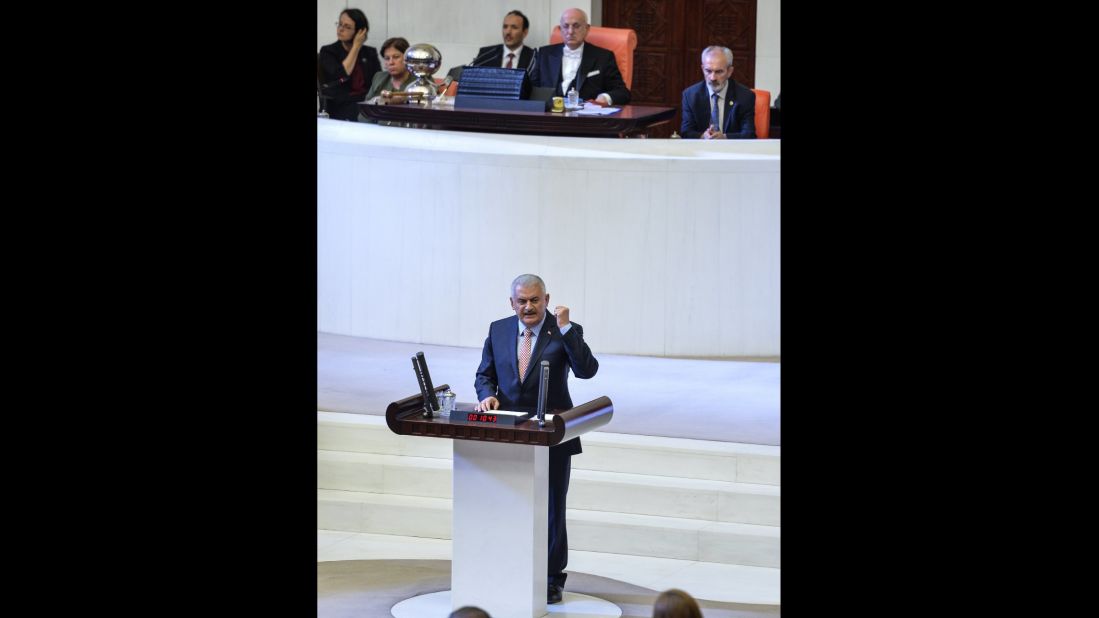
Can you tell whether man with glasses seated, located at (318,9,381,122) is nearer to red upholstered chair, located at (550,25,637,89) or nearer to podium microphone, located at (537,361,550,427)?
red upholstered chair, located at (550,25,637,89)

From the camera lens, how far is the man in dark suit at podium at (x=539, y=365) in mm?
6535

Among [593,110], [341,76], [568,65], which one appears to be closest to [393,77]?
[568,65]

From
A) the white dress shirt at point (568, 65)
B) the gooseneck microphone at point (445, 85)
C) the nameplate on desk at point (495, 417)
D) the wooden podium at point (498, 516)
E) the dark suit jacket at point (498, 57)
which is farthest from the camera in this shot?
the dark suit jacket at point (498, 57)

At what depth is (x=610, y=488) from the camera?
770 centimetres

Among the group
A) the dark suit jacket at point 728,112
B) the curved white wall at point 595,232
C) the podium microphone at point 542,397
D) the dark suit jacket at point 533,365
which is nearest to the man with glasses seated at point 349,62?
the curved white wall at point 595,232

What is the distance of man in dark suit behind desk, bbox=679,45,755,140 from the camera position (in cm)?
1003

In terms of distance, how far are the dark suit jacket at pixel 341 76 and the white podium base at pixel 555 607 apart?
19.2 feet

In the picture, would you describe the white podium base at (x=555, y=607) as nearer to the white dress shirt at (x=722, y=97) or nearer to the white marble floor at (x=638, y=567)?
the white marble floor at (x=638, y=567)

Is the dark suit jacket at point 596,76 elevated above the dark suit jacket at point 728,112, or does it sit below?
above

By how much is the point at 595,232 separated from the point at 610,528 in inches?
97.9

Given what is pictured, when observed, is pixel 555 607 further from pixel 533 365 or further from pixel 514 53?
pixel 514 53
